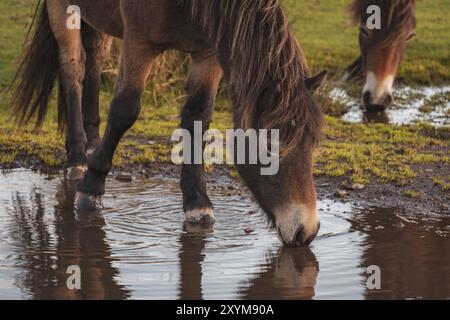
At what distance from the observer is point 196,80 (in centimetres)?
675

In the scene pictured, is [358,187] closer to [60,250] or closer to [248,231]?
[248,231]

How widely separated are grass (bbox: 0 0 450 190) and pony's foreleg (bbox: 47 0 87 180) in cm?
52

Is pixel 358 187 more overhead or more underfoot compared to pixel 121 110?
more underfoot

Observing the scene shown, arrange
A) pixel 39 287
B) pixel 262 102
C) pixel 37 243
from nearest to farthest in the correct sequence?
pixel 39 287, pixel 262 102, pixel 37 243

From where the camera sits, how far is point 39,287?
4.92 m

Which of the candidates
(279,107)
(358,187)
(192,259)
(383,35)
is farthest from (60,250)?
(383,35)

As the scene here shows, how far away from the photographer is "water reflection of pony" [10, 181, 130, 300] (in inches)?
192

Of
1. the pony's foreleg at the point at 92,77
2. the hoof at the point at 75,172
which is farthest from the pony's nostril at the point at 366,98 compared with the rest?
the hoof at the point at 75,172

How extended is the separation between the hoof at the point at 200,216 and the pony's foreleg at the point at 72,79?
67.1 inches

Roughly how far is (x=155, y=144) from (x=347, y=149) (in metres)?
1.82

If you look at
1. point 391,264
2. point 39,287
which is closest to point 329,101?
point 391,264

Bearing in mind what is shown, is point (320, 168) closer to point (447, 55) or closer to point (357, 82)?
point (357, 82)

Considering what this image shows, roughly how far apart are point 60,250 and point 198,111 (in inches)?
64.4

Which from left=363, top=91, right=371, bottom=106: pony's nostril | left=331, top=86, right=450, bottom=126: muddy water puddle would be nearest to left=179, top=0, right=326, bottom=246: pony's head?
left=363, top=91, right=371, bottom=106: pony's nostril
